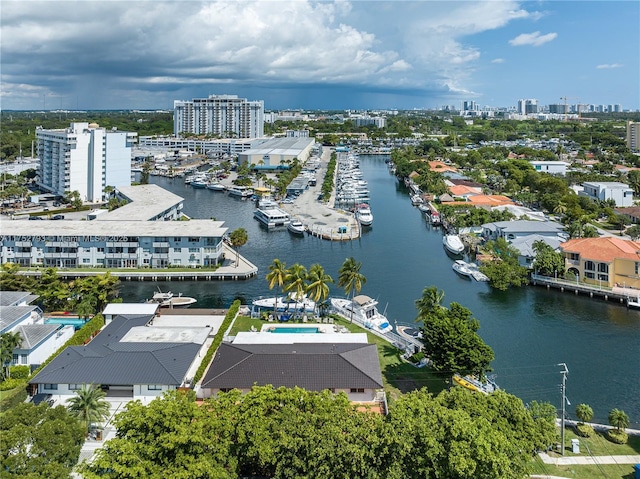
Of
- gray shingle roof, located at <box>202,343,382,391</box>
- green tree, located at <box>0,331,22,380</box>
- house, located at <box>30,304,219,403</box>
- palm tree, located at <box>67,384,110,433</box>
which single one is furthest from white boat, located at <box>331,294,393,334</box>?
green tree, located at <box>0,331,22,380</box>

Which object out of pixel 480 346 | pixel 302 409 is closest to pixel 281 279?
pixel 480 346

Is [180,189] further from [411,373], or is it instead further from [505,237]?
[411,373]

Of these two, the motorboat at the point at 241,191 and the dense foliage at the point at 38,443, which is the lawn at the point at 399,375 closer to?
the dense foliage at the point at 38,443

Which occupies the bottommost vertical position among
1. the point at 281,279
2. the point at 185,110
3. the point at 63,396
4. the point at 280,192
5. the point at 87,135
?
the point at 63,396

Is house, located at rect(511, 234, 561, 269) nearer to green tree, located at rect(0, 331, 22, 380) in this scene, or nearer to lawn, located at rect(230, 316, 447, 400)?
lawn, located at rect(230, 316, 447, 400)

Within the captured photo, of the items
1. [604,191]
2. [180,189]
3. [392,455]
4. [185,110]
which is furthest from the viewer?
[185,110]

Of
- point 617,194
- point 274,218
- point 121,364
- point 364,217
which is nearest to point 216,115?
point 274,218

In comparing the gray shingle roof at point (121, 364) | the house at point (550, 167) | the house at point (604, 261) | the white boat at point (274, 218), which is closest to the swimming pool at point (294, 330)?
the gray shingle roof at point (121, 364)
